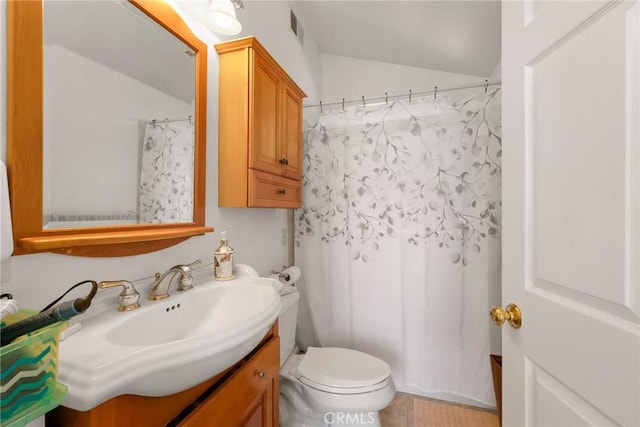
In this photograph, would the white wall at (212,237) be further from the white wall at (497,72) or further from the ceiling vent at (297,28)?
the white wall at (497,72)

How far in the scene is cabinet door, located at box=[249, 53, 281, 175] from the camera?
43.5 inches

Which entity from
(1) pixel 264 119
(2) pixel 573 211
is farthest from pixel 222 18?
(2) pixel 573 211

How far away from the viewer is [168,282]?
0.83 meters

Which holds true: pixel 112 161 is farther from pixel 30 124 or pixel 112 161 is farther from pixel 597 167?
pixel 597 167

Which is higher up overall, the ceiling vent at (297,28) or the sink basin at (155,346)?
the ceiling vent at (297,28)

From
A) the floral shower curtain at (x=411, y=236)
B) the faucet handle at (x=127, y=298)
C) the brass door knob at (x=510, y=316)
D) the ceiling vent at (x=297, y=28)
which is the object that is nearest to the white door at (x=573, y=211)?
the brass door knob at (x=510, y=316)

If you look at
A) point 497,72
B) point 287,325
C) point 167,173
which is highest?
point 497,72

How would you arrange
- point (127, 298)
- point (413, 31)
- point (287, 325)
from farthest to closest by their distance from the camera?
point (413, 31) → point (287, 325) → point (127, 298)

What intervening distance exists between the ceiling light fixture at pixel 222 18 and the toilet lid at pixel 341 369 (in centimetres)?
155

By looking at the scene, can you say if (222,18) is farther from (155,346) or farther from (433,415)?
(433,415)

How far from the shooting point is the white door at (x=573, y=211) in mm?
450

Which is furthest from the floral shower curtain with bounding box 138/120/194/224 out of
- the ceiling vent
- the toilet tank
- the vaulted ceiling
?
the vaulted ceiling

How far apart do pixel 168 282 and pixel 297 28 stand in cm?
198

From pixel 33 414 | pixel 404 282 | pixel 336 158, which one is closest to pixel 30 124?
pixel 33 414
